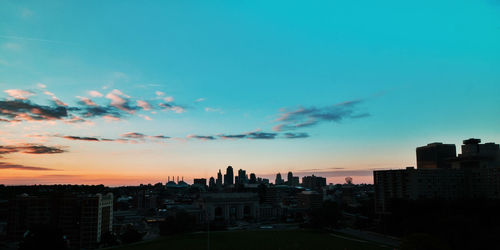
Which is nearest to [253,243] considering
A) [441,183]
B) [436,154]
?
[441,183]

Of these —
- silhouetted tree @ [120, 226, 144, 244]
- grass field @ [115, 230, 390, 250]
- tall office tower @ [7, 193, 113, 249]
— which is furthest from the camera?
silhouetted tree @ [120, 226, 144, 244]

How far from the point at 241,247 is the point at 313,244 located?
1474cm

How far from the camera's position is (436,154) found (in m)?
156

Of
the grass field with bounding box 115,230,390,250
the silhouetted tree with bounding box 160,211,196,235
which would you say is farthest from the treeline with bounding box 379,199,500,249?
the silhouetted tree with bounding box 160,211,196,235

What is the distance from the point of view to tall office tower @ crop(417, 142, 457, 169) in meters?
154

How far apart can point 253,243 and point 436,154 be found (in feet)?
387

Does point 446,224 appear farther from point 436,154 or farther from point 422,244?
point 436,154

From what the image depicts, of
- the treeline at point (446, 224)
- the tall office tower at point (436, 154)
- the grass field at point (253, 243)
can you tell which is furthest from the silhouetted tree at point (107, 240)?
the tall office tower at point (436, 154)

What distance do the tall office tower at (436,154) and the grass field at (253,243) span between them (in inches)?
3756

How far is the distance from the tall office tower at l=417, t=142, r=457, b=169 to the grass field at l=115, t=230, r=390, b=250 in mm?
95403

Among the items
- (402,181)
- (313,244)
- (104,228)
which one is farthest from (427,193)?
(104,228)

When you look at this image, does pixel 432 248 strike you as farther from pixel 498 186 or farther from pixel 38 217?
pixel 38 217

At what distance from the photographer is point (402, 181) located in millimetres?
107875

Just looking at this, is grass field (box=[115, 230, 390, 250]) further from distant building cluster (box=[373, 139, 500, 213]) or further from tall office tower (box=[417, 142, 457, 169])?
tall office tower (box=[417, 142, 457, 169])
